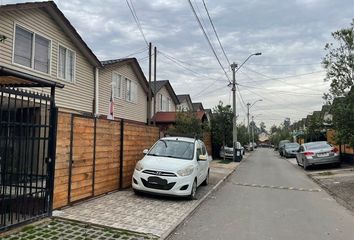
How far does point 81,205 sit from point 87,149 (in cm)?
138

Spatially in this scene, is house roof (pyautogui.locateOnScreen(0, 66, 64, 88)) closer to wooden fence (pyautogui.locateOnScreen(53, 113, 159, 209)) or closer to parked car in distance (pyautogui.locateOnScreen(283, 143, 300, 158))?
wooden fence (pyautogui.locateOnScreen(53, 113, 159, 209))

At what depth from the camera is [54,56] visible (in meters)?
15.7

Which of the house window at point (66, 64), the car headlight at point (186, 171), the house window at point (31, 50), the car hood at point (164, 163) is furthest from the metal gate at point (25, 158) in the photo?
the house window at point (66, 64)

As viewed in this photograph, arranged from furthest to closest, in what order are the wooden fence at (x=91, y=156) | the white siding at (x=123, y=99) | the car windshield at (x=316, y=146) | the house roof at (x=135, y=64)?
1. the car windshield at (x=316, y=146)
2. the house roof at (x=135, y=64)
3. the white siding at (x=123, y=99)
4. the wooden fence at (x=91, y=156)

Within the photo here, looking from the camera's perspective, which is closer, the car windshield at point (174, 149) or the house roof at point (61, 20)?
the car windshield at point (174, 149)

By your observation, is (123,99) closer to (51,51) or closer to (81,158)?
(51,51)

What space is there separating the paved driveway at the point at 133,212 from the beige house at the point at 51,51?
4974 millimetres

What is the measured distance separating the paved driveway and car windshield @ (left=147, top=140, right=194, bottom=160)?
146 cm

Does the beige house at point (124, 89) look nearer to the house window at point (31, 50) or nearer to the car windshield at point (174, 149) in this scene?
the house window at point (31, 50)

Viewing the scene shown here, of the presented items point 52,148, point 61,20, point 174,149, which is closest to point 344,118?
point 174,149

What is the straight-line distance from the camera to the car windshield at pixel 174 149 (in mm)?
11391

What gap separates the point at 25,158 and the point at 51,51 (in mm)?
9641

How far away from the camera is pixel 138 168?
34.3 ft

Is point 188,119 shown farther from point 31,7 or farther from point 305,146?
point 31,7
